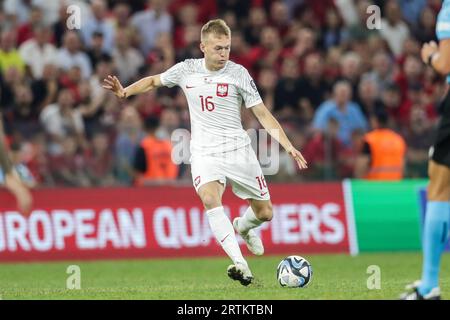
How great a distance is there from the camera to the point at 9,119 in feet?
60.4

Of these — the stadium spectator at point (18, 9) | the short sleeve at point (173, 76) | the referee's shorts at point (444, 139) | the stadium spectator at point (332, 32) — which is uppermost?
the stadium spectator at point (18, 9)

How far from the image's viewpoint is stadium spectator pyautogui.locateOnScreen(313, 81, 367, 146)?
1808cm

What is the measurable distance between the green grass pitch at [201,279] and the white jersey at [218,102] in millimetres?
1449

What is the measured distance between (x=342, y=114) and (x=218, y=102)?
734 centimetres

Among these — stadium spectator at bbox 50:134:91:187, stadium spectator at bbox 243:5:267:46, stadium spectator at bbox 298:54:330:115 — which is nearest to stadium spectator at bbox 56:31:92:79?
stadium spectator at bbox 50:134:91:187

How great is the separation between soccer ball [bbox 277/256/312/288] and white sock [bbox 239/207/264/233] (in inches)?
41.9

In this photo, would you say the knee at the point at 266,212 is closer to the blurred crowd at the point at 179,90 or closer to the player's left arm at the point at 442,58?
the player's left arm at the point at 442,58

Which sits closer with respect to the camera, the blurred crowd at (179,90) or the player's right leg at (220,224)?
the player's right leg at (220,224)

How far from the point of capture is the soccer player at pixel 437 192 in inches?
340

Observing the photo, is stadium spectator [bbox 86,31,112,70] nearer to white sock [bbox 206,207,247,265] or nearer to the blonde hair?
the blonde hair

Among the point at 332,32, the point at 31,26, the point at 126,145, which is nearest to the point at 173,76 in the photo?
the point at 126,145

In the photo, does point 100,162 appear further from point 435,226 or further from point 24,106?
point 435,226

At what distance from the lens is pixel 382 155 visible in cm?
1812

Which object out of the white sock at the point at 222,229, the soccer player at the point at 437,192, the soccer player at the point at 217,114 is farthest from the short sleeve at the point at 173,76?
the soccer player at the point at 437,192
